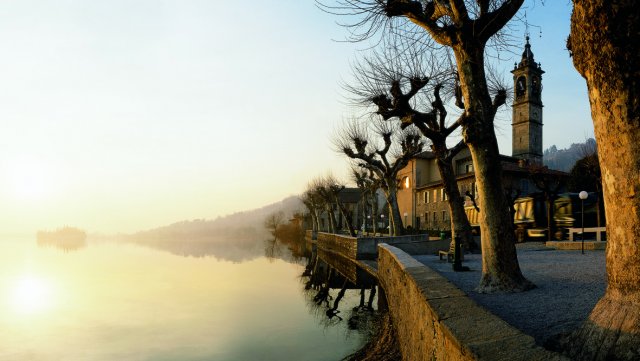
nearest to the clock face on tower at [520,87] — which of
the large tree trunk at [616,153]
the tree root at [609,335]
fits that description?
the large tree trunk at [616,153]

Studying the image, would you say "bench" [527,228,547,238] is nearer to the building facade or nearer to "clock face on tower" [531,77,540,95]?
the building facade

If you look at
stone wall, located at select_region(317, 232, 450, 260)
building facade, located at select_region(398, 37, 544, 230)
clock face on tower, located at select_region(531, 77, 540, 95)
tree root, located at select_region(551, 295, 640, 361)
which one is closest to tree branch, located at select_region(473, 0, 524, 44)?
tree root, located at select_region(551, 295, 640, 361)

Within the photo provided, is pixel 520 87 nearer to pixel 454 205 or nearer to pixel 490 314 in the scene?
pixel 454 205

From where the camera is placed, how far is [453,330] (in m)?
3.64

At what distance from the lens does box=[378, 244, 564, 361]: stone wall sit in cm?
303

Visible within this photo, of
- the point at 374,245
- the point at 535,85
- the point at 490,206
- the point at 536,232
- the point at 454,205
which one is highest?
the point at 535,85

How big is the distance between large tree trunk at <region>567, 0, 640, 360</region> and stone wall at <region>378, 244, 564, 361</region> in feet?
2.32

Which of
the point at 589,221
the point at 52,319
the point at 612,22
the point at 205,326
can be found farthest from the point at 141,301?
the point at 589,221

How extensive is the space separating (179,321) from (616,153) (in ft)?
44.6

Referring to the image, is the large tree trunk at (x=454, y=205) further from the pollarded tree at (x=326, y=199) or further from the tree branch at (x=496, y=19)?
the pollarded tree at (x=326, y=199)

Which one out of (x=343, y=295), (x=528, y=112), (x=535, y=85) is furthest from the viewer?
(x=535, y=85)

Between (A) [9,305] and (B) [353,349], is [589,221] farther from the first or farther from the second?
(A) [9,305]

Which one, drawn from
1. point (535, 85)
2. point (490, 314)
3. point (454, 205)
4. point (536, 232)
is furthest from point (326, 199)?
point (490, 314)

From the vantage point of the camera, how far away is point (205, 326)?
13.1 meters
